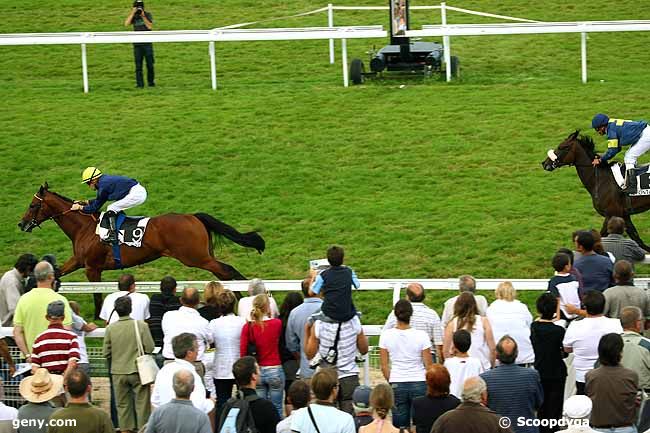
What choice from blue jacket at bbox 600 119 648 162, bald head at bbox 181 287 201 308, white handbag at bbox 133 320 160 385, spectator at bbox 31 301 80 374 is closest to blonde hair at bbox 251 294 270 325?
bald head at bbox 181 287 201 308

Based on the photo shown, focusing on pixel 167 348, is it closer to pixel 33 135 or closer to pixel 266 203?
pixel 266 203

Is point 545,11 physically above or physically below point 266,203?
above

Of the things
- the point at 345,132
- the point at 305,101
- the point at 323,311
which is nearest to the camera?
the point at 323,311

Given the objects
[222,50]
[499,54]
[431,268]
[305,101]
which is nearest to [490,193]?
[431,268]

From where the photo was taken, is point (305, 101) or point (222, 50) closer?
point (305, 101)

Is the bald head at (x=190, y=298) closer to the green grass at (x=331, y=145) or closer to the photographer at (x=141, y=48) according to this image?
the green grass at (x=331, y=145)

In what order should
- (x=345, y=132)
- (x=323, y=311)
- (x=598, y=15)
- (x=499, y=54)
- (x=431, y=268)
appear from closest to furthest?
(x=323, y=311) < (x=431, y=268) < (x=345, y=132) < (x=499, y=54) < (x=598, y=15)

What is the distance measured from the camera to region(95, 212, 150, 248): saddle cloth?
13.2 meters

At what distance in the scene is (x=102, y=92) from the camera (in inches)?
786

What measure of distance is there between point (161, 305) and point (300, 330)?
116 cm

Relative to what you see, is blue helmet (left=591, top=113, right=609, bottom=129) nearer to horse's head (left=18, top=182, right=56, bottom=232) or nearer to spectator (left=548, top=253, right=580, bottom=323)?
spectator (left=548, top=253, right=580, bottom=323)

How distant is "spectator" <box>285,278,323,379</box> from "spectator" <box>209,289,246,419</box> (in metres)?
0.37

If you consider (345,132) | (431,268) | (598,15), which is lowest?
(431,268)

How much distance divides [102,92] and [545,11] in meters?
9.05
